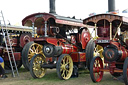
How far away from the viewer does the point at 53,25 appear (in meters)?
6.15

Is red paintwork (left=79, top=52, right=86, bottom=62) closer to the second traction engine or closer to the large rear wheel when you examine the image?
the second traction engine

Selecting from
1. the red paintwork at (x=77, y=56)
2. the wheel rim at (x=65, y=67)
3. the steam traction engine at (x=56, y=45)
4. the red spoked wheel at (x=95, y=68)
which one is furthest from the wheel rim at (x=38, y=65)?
the red spoked wheel at (x=95, y=68)

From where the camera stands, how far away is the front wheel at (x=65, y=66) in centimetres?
534

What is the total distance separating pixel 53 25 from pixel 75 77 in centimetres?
175

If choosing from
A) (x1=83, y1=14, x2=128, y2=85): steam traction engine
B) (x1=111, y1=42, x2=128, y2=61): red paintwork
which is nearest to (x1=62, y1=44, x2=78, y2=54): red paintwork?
(x1=83, y1=14, x2=128, y2=85): steam traction engine

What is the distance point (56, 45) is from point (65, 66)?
68cm

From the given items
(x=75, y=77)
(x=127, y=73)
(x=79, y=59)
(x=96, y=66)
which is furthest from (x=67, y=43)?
(x=127, y=73)

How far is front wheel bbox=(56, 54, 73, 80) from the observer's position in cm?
534

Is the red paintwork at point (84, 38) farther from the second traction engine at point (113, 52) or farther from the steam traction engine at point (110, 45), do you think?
the second traction engine at point (113, 52)

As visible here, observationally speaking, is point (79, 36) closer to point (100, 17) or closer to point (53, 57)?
point (53, 57)

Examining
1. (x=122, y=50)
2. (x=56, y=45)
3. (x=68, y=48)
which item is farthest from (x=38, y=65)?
(x=122, y=50)

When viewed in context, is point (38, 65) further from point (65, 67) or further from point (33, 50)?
point (33, 50)

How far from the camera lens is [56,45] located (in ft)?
19.1

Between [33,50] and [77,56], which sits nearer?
[77,56]
